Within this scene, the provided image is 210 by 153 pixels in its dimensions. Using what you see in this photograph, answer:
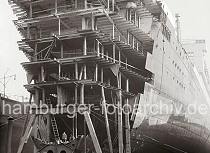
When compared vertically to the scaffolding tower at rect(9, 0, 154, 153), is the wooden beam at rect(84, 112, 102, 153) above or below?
below

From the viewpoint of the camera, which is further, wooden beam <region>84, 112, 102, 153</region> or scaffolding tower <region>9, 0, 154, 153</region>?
scaffolding tower <region>9, 0, 154, 153</region>

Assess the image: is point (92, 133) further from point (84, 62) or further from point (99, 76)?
point (99, 76)

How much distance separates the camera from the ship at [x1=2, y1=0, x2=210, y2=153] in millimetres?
16875

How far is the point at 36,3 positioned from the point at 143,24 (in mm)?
7159

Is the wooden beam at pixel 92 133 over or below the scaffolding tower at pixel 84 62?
below

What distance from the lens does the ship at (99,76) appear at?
1688 centimetres

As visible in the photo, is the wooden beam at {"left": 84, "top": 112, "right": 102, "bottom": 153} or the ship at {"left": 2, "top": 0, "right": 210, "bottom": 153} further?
the ship at {"left": 2, "top": 0, "right": 210, "bottom": 153}

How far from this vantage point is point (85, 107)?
635 inches

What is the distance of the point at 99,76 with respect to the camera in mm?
20031

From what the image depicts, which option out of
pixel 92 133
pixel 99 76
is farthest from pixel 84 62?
pixel 92 133

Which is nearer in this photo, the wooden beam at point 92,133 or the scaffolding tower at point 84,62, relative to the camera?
the wooden beam at point 92,133

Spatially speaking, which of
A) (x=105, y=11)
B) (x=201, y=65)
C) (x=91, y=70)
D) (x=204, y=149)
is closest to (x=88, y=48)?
(x=91, y=70)

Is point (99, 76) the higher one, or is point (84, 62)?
point (84, 62)

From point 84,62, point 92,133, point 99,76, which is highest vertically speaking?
point 84,62
